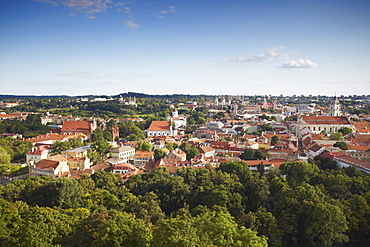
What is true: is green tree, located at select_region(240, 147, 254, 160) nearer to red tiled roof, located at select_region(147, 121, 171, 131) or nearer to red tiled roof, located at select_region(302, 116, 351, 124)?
red tiled roof, located at select_region(147, 121, 171, 131)

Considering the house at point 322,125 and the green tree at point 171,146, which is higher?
the house at point 322,125

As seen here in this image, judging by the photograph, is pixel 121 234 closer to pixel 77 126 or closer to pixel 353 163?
pixel 353 163

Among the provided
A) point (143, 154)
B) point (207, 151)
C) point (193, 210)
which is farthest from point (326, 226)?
point (143, 154)

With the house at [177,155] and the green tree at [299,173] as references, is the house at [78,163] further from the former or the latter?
the green tree at [299,173]

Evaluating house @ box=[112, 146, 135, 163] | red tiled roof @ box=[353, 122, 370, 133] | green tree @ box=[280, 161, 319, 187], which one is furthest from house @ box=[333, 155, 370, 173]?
red tiled roof @ box=[353, 122, 370, 133]

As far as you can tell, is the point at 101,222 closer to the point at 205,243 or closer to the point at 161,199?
the point at 205,243

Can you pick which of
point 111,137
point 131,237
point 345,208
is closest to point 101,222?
point 131,237

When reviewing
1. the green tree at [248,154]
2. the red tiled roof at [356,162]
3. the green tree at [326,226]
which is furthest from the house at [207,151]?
the green tree at [326,226]
